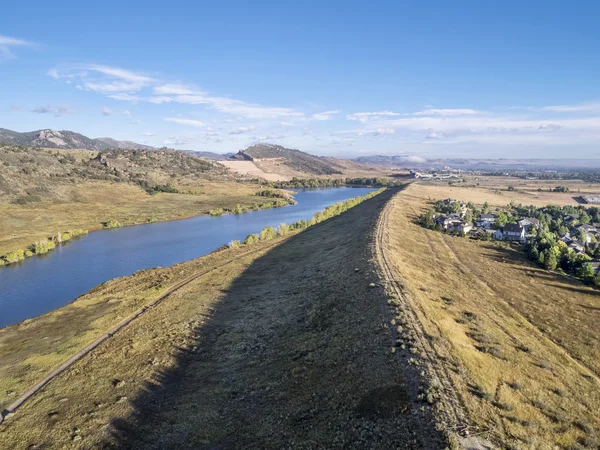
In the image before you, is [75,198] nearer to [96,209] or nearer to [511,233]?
[96,209]

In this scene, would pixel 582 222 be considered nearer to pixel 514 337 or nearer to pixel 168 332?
pixel 514 337

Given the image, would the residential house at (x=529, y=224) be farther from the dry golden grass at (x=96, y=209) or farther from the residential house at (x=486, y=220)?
the dry golden grass at (x=96, y=209)

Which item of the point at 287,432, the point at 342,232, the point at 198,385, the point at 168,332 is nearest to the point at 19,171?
the point at 342,232

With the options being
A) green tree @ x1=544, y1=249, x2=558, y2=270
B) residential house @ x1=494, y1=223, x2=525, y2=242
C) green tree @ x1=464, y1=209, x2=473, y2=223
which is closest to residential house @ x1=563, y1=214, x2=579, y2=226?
green tree @ x1=464, y1=209, x2=473, y2=223

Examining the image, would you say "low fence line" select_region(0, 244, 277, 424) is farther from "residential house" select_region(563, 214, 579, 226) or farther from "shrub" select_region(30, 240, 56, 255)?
"residential house" select_region(563, 214, 579, 226)

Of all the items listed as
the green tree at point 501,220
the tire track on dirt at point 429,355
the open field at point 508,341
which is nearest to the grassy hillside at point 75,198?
the tire track on dirt at point 429,355
